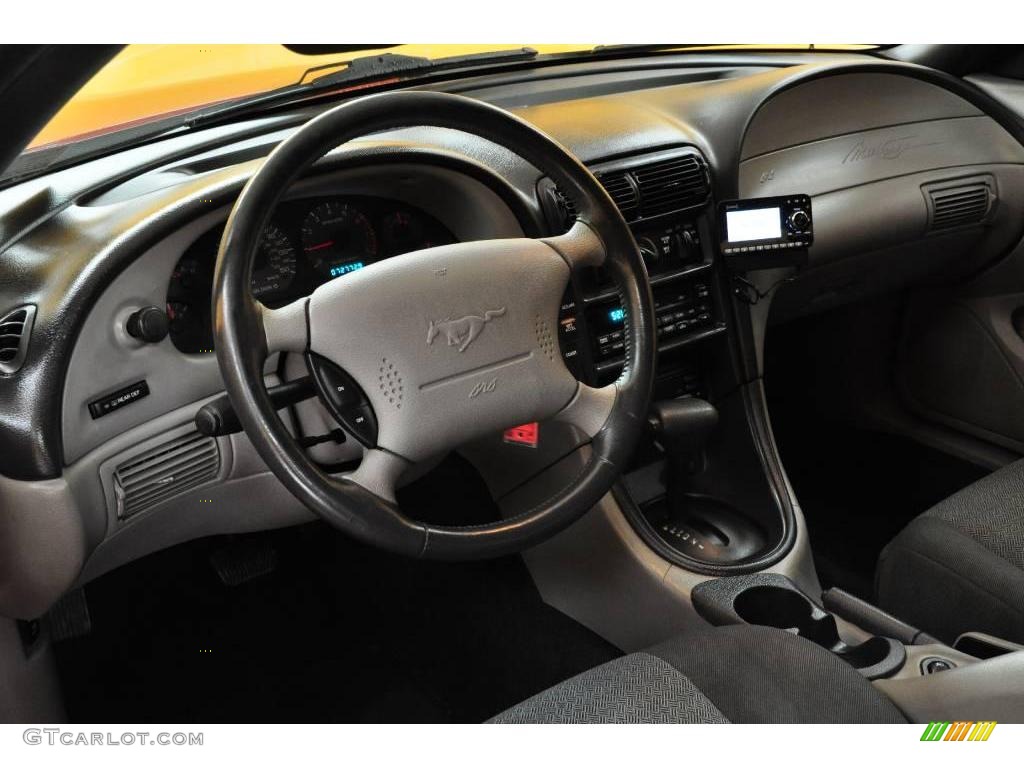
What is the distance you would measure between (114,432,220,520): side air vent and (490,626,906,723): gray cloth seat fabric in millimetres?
582

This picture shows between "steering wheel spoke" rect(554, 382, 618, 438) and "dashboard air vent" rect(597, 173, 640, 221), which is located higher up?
"dashboard air vent" rect(597, 173, 640, 221)

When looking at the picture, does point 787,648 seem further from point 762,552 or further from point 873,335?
point 873,335

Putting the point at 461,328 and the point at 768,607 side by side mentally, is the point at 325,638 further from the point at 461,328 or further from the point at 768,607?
the point at 461,328

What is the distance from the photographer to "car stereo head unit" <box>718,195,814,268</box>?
5.90 ft

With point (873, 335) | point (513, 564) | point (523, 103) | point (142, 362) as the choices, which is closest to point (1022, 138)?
point (873, 335)

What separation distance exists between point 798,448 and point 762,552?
848 mm

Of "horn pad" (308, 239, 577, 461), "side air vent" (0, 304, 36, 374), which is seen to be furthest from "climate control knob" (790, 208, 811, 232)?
"side air vent" (0, 304, 36, 374)

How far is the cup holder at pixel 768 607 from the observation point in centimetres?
146

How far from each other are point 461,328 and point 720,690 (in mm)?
496

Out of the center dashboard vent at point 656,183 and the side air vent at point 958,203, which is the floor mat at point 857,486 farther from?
the center dashboard vent at point 656,183

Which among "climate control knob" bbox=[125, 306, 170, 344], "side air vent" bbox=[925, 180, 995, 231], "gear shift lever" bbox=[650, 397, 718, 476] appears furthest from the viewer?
"side air vent" bbox=[925, 180, 995, 231]

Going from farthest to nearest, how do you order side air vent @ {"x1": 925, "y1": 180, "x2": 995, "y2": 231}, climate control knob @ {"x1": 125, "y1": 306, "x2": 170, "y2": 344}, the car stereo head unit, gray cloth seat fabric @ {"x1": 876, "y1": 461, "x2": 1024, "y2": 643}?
side air vent @ {"x1": 925, "y1": 180, "x2": 995, "y2": 231}
the car stereo head unit
gray cloth seat fabric @ {"x1": 876, "y1": 461, "x2": 1024, "y2": 643}
climate control knob @ {"x1": 125, "y1": 306, "x2": 170, "y2": 344}

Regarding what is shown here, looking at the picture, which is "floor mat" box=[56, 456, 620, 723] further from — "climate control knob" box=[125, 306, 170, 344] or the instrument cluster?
"climate control knob" box=[125, 306, 170, 344]

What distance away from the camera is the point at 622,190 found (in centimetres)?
169
